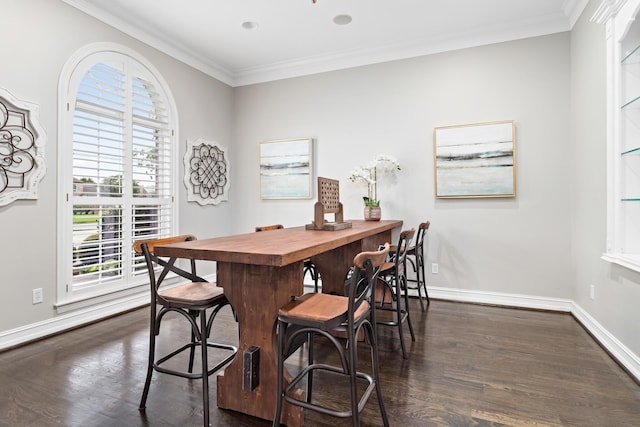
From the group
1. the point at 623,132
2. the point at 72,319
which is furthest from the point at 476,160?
the point at 72,319

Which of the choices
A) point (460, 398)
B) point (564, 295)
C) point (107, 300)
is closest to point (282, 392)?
point (460, 398)

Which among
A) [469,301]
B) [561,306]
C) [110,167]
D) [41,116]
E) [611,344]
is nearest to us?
[611,344]

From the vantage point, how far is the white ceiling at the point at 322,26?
3.27 meters

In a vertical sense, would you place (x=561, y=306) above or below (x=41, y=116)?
below

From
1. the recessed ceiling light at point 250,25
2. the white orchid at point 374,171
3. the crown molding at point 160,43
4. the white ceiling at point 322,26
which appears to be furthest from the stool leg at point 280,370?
the crown molding at point 160,43

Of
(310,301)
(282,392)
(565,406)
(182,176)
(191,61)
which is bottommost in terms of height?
(565,406)

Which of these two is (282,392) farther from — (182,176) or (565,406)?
(182,176)

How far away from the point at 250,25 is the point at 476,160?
2.78 m

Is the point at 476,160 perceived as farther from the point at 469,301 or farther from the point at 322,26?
the point at 322,26

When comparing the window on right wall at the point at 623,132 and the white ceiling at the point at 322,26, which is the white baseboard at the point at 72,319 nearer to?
the white ceiling at the point at 322,26

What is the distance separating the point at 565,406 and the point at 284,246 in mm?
1718

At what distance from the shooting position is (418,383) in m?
2.10

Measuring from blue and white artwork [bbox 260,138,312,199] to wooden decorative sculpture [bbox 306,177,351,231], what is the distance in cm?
181

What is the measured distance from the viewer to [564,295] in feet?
11.5
